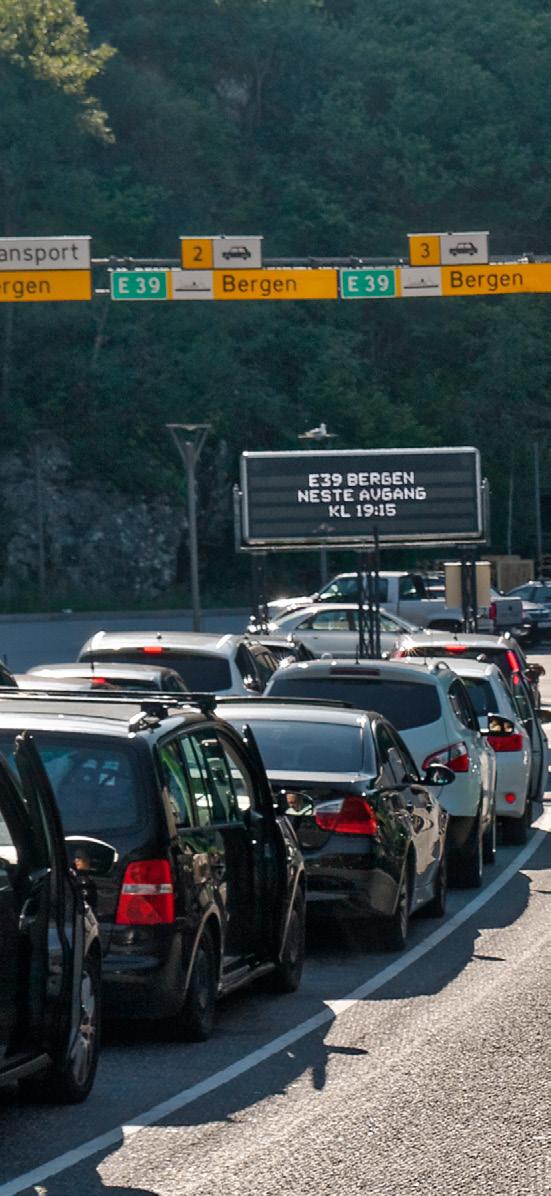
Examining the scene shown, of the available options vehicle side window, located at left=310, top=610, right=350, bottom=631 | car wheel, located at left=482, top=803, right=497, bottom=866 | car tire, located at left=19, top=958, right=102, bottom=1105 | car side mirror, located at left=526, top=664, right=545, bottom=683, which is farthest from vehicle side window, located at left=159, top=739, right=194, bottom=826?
vehicle side window, located at left=310, top=610, right=350, bottom=631

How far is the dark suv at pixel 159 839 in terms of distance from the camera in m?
8.25

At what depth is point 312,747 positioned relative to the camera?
38.4ft

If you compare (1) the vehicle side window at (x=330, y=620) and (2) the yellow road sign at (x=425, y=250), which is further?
(1) the vehicle side window at (x=330, y=620)

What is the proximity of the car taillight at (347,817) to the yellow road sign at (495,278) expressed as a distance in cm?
1736

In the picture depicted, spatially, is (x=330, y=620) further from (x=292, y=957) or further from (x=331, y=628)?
(x=292, y=957)

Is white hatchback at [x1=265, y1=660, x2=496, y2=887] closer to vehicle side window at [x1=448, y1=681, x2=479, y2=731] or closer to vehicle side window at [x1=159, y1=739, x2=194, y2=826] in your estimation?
vehicle side window at [x1=448, y1=681, x2=479, y2=731]

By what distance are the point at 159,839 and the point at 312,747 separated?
3523 millimetres

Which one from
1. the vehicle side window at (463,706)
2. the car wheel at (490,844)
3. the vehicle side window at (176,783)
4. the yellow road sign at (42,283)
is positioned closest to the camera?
the vehicle side window at (176,783)

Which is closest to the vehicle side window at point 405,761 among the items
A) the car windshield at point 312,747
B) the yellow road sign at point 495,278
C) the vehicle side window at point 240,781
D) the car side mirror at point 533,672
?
the car windshield at point 312,747

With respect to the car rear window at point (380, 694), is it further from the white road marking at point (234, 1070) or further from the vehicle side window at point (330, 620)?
the vehicle side window at point (330, 620)

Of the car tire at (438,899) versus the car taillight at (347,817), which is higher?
the car taillight at (347,817)

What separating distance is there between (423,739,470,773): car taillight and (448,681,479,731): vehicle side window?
737 mm

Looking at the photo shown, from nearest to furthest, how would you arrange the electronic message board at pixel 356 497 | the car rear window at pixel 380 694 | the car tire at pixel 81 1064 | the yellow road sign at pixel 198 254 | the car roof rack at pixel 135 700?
the car tire at pixel 81 1064, the car roof rack at pixel 135 700, the car rear window at pixel 380 694, the yellow road sign at pixel 198 254, the electronic message board at pixel 356 497

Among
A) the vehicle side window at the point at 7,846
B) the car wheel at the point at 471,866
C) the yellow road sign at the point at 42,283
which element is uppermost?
the yellow road sign at the point at 42,283
